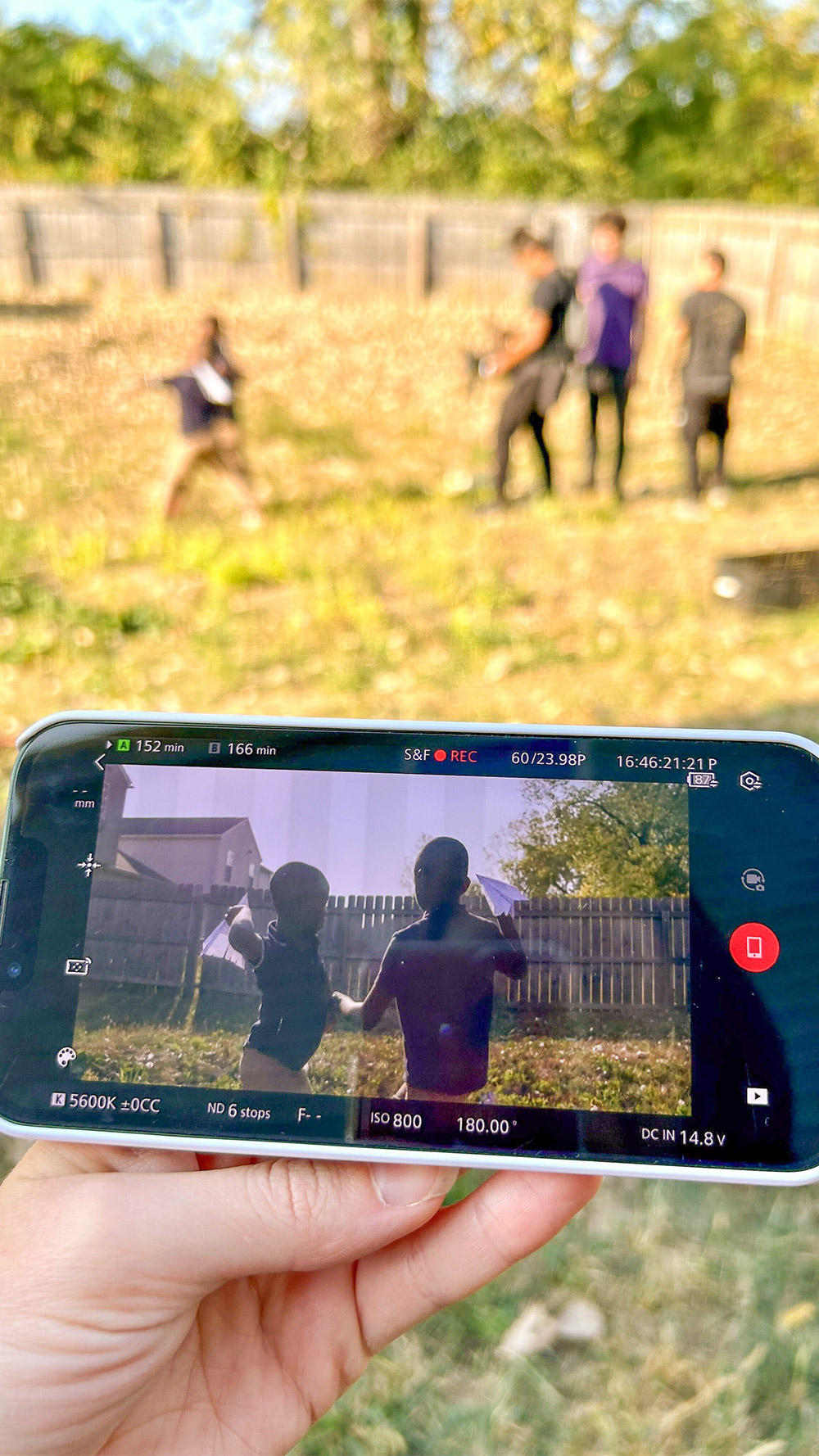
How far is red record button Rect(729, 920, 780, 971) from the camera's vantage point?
63.6 inches

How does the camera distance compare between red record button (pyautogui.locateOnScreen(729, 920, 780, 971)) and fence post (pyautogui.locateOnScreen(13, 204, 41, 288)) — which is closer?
red record button (pyautogui.locateOnScreen(729, 920, 780, 971))

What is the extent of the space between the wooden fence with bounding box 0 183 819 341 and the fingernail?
15928mm

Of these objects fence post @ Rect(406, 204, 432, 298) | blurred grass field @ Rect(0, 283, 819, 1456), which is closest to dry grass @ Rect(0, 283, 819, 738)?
blurred grass field @ Rect(0, 283, 819, 1456)

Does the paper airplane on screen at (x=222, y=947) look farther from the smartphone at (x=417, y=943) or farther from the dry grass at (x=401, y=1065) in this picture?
the dry grass at (x=401, y=1065)

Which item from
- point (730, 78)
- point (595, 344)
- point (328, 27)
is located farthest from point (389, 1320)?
point (730, 78)

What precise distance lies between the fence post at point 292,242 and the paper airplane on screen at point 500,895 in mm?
15872

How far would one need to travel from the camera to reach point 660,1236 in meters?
2.58

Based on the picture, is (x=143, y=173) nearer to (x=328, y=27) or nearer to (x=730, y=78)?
(x=328, y=27)

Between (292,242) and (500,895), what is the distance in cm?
1608

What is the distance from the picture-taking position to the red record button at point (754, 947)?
5.30ft

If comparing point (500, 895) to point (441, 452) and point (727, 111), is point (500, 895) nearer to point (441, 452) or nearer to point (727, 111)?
point (441, 452)

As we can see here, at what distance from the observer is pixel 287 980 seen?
167cm

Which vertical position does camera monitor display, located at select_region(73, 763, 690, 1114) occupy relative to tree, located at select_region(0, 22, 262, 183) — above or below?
below

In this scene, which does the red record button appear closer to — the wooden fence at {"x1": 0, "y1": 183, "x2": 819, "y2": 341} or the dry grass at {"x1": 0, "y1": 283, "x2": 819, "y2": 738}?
the dry grass at {"x1": 0, "y1": 283, "x2": 819, "y2": 738}
